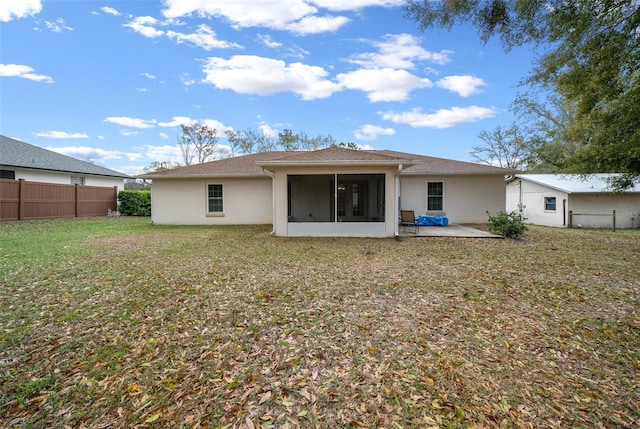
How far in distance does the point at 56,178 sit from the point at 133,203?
15.4 ft

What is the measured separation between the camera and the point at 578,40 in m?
6.39

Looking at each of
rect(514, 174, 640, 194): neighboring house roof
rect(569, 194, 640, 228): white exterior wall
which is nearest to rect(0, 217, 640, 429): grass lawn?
rect(514, 174, 640, 194): neighboring house roof

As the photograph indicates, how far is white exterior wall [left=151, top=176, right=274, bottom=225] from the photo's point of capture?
14.3m

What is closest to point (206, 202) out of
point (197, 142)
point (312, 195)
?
point (312, 195)

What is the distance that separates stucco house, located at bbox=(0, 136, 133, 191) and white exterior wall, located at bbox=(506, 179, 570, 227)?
24.4 m

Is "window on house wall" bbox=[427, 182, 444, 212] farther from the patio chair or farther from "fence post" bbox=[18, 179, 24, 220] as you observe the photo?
"fence post" bbox=[18, 179, 24, 220]

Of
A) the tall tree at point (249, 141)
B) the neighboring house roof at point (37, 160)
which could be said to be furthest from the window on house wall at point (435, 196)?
the tall tree at point (249, 141)

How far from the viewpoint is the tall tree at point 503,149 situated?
27.1m

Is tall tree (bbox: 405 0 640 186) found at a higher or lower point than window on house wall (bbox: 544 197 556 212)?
higher

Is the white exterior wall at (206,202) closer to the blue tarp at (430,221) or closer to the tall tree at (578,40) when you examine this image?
the blue tarp at (430,221)

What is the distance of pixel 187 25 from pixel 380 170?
992 centimetres

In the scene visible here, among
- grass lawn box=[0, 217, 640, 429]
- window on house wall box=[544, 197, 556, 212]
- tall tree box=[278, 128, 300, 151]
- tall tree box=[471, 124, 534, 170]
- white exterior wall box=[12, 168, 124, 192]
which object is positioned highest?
tall tree box=[278, 128, 300, 151]

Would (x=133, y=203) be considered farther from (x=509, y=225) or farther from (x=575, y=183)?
(x=575, y=183)

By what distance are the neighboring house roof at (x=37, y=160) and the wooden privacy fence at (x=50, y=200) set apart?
7.86ft
